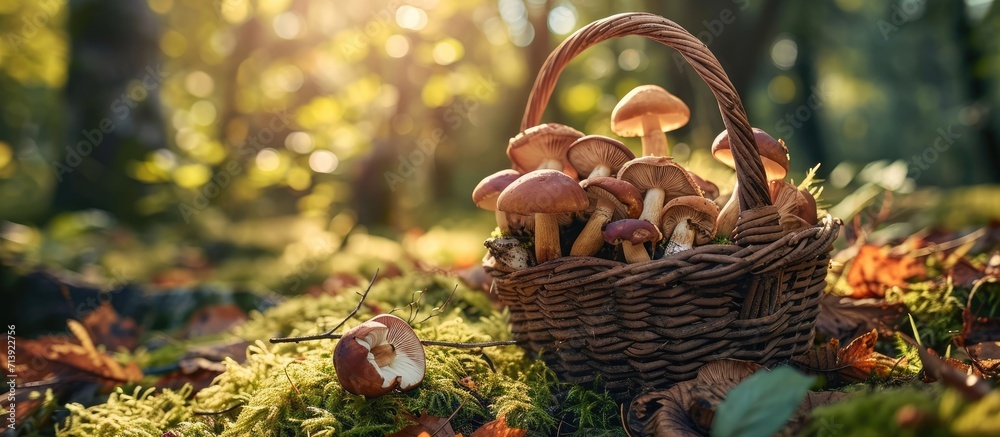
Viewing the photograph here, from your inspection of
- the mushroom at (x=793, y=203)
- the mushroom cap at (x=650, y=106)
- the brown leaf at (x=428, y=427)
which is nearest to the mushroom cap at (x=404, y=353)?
the brown leaf at (x=428, y=427)

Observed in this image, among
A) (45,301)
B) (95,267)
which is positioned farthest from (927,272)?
(95,267)

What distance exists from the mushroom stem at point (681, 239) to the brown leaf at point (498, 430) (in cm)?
72

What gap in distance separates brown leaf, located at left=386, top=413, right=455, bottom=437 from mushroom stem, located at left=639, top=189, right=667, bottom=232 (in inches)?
35.5

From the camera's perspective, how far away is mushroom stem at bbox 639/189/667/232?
1.93 meters

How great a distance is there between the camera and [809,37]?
1208 cm

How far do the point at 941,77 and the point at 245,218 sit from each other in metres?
28.4

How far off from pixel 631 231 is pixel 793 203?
2.11 feet

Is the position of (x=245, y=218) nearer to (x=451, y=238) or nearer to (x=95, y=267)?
(x=95, y=267)

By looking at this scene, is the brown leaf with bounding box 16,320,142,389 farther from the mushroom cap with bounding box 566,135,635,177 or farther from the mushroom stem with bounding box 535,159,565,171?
the mushroom cap with bounding box 566,135,635,177

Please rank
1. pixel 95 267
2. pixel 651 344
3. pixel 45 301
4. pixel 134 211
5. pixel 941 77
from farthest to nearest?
1. pixel 941 77
2. pixel 134 211
3. pixel 95 267
4. pixel 45 301
5. pixel 651 344

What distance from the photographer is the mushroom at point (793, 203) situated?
6.34 feet

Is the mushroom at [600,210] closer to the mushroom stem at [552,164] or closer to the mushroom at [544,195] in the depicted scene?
the mushroom at [544,195]

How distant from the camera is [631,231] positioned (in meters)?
1.70

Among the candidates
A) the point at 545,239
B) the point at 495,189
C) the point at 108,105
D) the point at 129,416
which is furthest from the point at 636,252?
the point at 108,105
